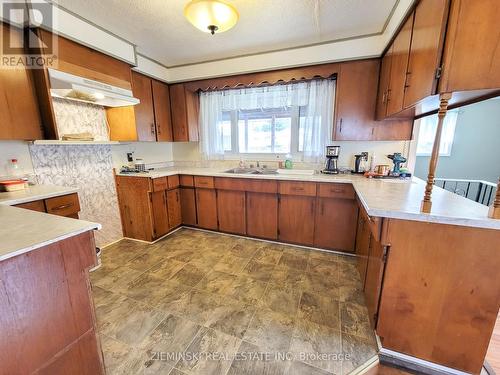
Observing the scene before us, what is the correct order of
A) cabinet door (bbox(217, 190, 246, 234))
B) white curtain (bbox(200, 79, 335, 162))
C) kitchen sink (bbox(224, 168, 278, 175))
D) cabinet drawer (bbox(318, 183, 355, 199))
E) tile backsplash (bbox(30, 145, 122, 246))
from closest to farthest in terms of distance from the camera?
tile backsplash (bbox(30, 145, 122, 246)), cabinet drawer (bbox(318, 183, 355, 199)), white curtain (bbox(200, 79, 335, 162)), cabinet door (bbox(217, 190, 246, 234)), kitchen sink (bbox(224, 168, 278, 175))

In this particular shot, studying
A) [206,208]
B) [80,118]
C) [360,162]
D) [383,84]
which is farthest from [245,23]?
[206,208]

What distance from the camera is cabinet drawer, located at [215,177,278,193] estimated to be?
2.70m

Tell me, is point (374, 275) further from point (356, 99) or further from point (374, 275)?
point (356, 99)

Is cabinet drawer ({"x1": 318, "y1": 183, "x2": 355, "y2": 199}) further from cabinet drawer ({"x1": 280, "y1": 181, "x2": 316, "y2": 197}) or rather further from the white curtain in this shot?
the white curtain

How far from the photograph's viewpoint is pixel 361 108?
251 cm

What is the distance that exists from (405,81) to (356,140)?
1.00 m

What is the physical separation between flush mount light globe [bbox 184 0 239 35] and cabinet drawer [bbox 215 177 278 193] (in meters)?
1.63

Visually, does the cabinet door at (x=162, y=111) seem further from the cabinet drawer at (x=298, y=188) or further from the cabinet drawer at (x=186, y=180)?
the cabinet drawer at (x=298, y=188)

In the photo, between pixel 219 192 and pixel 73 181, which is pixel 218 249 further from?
pixel 73 181

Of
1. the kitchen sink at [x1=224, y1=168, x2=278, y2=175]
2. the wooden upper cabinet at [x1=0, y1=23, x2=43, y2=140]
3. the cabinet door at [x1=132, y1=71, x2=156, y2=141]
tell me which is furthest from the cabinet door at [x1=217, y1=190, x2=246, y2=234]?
the wooden upper cabinet at [x1=0, y1=23, x2=43, y2=140]

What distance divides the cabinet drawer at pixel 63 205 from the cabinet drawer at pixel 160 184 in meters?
0.86

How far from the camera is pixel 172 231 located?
3182 mm

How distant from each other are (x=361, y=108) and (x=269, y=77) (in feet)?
4.01

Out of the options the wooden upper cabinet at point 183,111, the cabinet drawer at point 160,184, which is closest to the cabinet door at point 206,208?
the cabinet drawer at point 160,184
